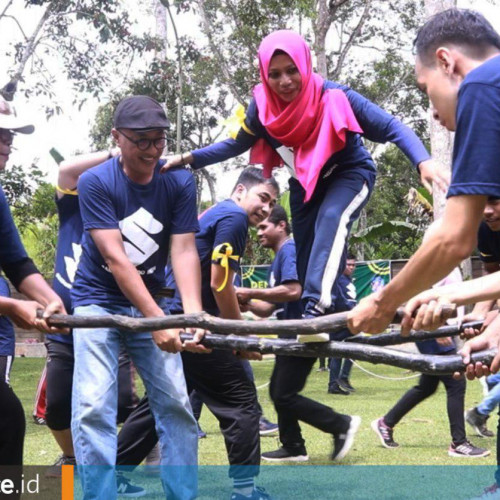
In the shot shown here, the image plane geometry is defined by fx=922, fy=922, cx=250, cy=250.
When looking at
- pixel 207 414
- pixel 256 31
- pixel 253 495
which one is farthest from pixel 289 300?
pixel 256 31

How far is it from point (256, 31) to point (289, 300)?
14350mm

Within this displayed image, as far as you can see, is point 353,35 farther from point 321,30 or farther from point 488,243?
point 488,243

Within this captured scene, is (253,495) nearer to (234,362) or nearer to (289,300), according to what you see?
(234,362)

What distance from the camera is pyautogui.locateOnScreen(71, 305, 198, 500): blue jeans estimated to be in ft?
14.2

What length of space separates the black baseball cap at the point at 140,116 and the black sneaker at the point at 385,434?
379 cm

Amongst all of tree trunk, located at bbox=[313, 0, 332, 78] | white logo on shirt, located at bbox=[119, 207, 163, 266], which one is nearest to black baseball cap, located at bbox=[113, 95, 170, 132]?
white logo on shirt, located at bbox=[119, 207, 163, 266]

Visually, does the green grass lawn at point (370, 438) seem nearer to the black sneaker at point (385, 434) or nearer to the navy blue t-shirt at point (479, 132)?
the black sneaker at point (385, 434)

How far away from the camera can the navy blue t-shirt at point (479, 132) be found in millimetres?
2670

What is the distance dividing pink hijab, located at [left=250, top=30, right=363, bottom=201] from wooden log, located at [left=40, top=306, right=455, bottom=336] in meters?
1.39

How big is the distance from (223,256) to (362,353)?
2.00 meters

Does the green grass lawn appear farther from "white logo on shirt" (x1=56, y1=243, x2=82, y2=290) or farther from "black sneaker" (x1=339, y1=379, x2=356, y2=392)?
"white logo on shirt" (x1=56, y1=243, x2=82, y2=290)

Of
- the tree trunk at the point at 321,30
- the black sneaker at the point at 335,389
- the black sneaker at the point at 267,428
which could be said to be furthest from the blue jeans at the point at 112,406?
the tree trunk at the point at 321,30

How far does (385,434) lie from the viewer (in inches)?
293

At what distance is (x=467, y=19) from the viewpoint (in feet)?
9.99
